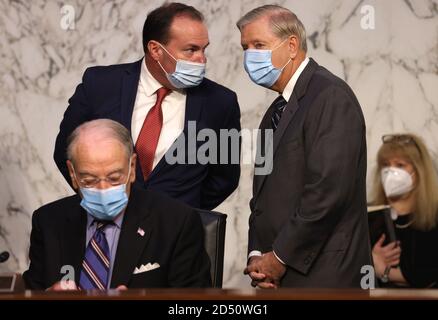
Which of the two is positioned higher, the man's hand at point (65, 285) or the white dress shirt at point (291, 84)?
the white dress shirt at point (291, 84)

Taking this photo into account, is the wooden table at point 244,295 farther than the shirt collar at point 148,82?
No

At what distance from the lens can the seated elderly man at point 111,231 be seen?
4445 mm

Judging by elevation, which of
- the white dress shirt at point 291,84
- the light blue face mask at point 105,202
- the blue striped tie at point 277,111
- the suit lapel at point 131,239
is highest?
the white dress shirt at point 291,84

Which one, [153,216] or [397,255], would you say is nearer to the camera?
[153,216]

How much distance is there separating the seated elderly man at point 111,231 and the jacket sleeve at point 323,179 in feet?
1.06

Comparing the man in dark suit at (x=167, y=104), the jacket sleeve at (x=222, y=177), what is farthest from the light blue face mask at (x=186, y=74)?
the jacket sleeve at (x=222, y=177)

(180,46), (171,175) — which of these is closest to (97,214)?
(171,175)

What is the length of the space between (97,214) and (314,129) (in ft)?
2.64

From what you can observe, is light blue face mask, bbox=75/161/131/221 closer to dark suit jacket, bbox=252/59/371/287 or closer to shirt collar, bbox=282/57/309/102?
dark suit jacket, bbox=252/59/371/287

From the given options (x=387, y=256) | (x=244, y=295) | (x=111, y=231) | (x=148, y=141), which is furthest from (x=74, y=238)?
(x=387, y=256)

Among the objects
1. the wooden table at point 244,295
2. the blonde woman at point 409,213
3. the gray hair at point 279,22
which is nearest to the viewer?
the wooden table at point 244,295

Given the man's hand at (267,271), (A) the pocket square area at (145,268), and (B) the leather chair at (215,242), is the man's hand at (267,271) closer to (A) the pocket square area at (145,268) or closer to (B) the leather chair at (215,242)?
(B) the leather chair at (215,242)
